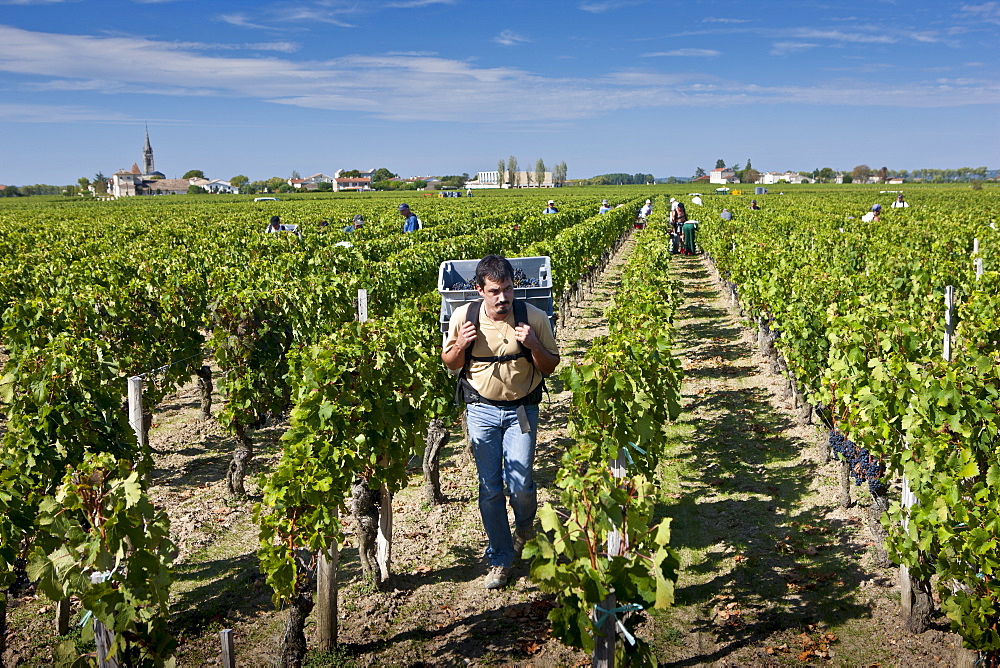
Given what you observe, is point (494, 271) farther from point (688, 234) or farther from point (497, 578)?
point (688, 234)

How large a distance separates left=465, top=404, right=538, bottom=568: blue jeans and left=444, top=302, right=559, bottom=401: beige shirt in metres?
0.12

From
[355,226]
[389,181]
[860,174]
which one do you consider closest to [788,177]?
[860,174]

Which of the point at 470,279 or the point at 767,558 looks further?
the point at 470,279

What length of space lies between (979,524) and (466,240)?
13.0m

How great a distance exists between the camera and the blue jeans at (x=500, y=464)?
4.72 m

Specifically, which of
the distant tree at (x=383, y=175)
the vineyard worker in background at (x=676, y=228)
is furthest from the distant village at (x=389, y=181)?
the vineyard worker in background at (x=676, y=228)

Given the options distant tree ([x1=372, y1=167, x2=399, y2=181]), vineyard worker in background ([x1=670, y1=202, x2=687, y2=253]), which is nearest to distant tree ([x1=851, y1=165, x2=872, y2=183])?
distant tree ([x1=372, y1=167, x2=399, y2=181])

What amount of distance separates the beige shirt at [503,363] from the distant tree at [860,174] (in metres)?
172

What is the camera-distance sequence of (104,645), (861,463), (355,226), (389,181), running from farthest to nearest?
1. (389,181)
2. (355,226)
3. (861,463)
4. (104,645)

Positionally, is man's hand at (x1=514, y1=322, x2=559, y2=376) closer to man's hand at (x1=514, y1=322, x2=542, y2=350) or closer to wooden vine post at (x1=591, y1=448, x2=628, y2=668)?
man's hand at (x1=514, y1=322, x2=542, y2=350)

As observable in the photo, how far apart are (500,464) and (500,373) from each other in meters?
0.63

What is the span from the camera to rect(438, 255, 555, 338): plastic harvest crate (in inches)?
276

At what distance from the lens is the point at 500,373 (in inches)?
183

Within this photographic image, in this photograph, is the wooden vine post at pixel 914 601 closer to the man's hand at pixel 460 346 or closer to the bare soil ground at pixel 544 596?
the bare soil ground at pixel 544 596
